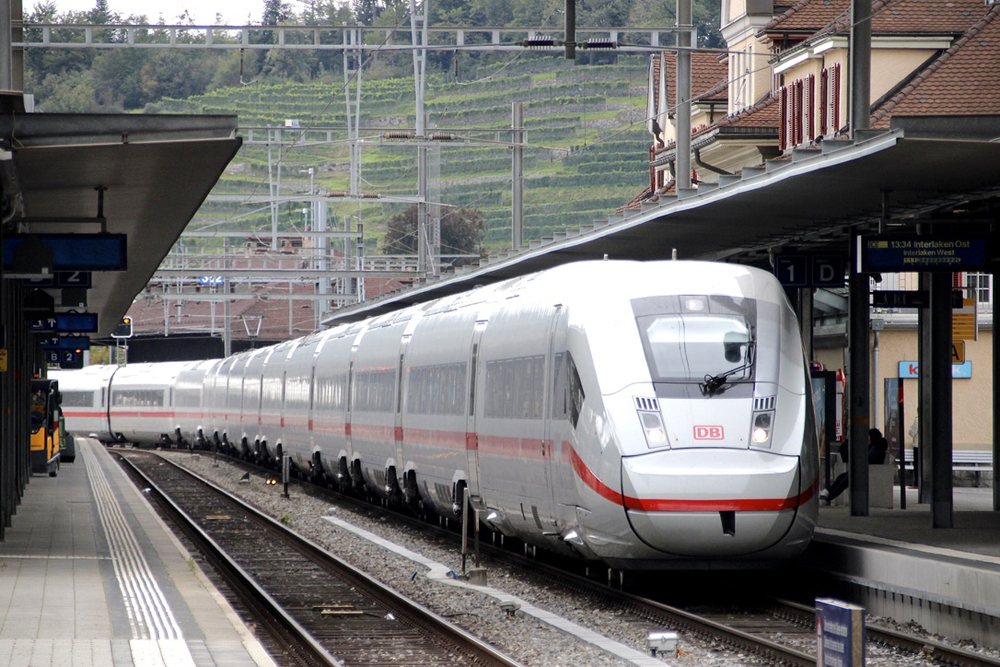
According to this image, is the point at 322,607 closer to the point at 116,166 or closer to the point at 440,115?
the point at 116,166

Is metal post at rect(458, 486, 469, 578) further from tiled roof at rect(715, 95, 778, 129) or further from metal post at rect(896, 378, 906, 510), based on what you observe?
tiled roof at rect(715, 95, 778, 129)

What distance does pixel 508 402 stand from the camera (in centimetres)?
1714

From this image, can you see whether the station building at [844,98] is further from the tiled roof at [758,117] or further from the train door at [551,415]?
the train door at [551,415]

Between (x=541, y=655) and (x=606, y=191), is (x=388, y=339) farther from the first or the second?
(x=606, y=191)

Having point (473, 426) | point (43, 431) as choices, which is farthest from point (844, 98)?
point (43, 431)

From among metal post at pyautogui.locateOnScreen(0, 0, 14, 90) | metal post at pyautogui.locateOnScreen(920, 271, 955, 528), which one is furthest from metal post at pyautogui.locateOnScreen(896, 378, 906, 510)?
metal post at pyautogui.locateOnScreen(0, 0, 14, 90)

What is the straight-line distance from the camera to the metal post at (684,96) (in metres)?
21.6

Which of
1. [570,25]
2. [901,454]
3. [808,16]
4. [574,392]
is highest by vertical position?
[808,16]

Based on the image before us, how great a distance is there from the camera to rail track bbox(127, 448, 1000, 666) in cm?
1152

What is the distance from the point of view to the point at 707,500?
13281 mm

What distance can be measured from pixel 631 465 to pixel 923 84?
1779 centimetres

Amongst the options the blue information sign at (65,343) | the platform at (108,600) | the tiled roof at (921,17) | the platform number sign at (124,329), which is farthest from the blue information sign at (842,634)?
the platform number sign at (124,329)

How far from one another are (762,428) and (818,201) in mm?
3245

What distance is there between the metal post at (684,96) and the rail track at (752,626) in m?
7.08
